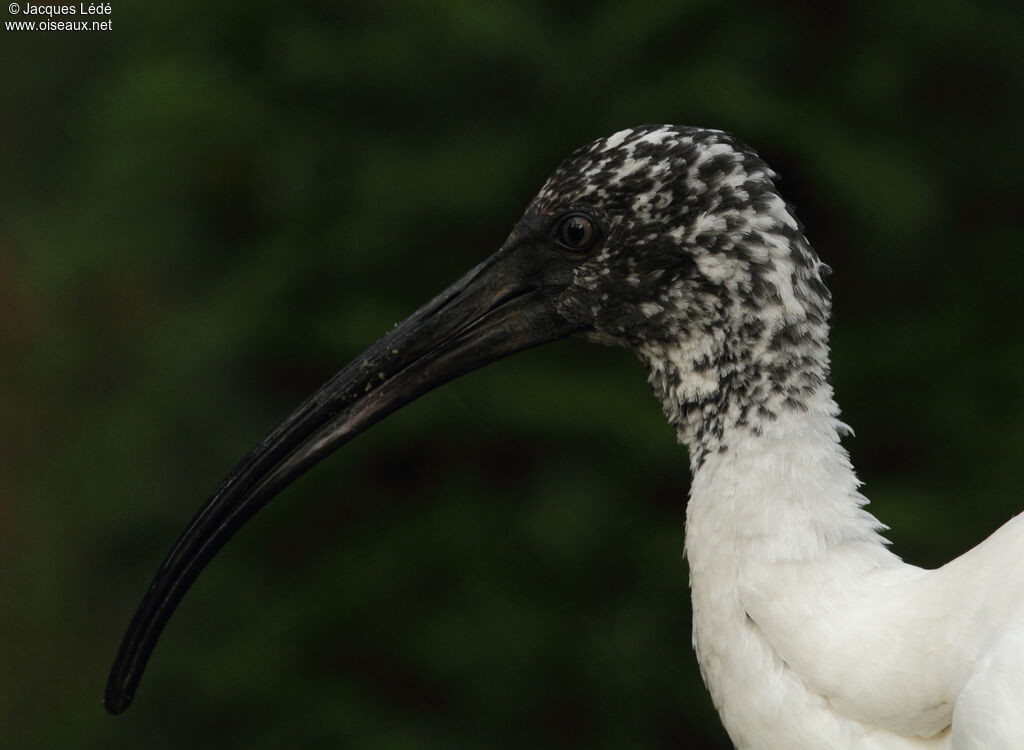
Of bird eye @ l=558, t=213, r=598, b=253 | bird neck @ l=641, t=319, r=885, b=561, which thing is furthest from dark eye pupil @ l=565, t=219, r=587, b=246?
bird neck @ l=641, t=319, r=885, b=561

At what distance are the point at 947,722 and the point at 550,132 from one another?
2.52 meters

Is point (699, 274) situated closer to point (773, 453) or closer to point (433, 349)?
point (773, 453)

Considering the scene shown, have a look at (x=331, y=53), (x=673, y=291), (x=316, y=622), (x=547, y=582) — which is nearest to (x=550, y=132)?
(x=331, y=53)

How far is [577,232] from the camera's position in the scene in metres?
2.20

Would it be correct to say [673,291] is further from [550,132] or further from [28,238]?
[28,238]

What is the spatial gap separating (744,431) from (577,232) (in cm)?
45

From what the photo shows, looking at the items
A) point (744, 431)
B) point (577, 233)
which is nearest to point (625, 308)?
point (577, 233)

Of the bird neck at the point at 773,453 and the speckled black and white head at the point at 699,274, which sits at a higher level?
the speckled black and white head at the point at 699,274

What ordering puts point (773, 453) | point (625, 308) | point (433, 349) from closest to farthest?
1. point (773, 453)
2. point (625, 308)
3. point (433, 349)

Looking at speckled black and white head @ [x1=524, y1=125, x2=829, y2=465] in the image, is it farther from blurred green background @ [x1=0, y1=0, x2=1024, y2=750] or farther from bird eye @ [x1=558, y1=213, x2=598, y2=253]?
blurred green background @ [x1=0, y1=0, x2=1024, y2=750]

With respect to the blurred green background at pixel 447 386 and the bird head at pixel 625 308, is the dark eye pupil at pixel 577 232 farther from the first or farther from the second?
the blurred green background at pixel 447 386

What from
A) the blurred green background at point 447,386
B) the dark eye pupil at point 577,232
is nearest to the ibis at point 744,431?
the dark eye pupil at point 577,232

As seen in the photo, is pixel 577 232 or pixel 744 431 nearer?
pixel 744 431

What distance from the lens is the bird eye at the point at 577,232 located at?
86.0 inches
